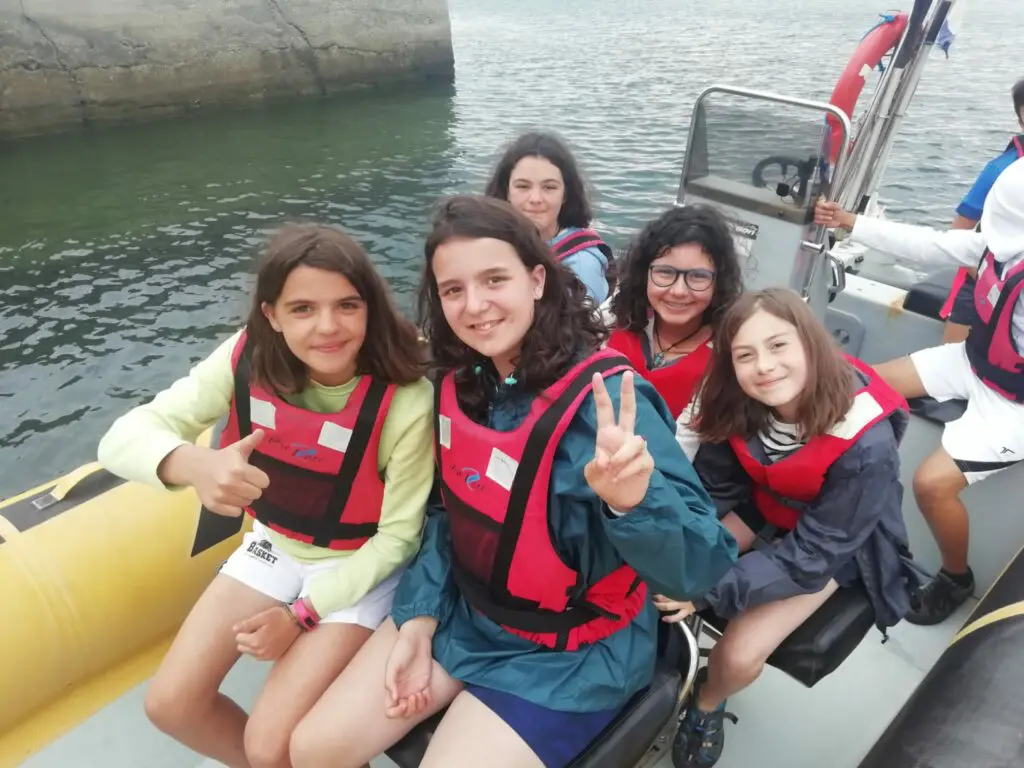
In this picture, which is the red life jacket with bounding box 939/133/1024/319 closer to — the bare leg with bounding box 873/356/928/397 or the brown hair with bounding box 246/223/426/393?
the bare leg with bounding box 873/356/928/397

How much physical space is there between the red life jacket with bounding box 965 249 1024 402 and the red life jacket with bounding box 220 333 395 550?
1806 mm

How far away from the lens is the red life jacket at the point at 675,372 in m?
1.93

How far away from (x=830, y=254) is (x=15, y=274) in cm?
735

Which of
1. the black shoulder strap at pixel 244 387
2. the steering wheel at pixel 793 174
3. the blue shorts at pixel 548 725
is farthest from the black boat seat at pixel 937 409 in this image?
the black shoulder strap at pixel 244 387

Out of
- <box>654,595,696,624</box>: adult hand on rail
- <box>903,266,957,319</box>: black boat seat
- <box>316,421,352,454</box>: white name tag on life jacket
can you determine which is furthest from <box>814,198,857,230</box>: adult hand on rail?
<box>316,421,352,454</box>: white name tag on life jacket

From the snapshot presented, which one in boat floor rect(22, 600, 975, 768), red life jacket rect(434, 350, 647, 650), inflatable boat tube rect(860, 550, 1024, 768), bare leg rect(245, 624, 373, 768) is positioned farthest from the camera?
boat floor rect(22, 600, 975, 768)

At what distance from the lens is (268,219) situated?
842cm

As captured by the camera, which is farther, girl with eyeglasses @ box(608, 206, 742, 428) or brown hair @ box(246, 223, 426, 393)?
girl with eyeglasses @ box(608, 206, 742, 428)

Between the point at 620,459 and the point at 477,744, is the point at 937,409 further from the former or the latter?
the point at 477,744

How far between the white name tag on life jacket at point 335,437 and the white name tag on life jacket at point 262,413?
0.14m

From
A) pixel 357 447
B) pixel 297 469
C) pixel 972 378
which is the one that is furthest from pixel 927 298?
pixel 297 469

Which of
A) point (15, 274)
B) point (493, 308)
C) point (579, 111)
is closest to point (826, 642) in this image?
point (493, 308)

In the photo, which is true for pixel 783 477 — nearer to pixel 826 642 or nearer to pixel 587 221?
pixel 826 642

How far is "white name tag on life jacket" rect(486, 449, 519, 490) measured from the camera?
138cm
